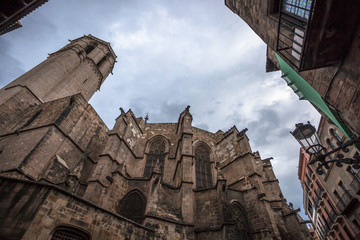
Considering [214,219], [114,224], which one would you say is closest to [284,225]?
[214,219]

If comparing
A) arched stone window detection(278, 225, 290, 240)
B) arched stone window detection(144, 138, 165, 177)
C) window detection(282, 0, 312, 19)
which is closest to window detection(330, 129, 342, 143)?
arched stone window detection(278, 225, 290, 240)

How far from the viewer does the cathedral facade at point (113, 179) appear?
4.86 metres

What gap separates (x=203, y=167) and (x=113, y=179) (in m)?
7.07

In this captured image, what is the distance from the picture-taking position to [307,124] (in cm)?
400

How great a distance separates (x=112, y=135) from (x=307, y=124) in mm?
10849

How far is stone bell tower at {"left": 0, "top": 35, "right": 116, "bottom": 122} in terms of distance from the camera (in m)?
11.6

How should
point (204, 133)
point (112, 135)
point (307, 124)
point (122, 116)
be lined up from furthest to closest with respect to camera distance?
1. point (204, 133)
2. point (122, 116)
3. point (112, 135)
4. point (307, 124)

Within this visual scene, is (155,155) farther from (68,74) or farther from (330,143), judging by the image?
(330,143)

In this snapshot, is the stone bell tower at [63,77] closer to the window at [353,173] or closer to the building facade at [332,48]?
the building facade at [332,48]

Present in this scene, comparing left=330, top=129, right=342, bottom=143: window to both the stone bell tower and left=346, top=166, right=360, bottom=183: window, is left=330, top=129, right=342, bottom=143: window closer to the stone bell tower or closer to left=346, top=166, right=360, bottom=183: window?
left=346, top=166, right=360, bottom=183: window

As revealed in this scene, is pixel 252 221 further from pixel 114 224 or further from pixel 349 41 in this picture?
pixel 349 41

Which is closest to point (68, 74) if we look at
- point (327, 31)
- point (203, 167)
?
point (203, 167)

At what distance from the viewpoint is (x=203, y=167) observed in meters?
13.5

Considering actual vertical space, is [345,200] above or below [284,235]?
above
